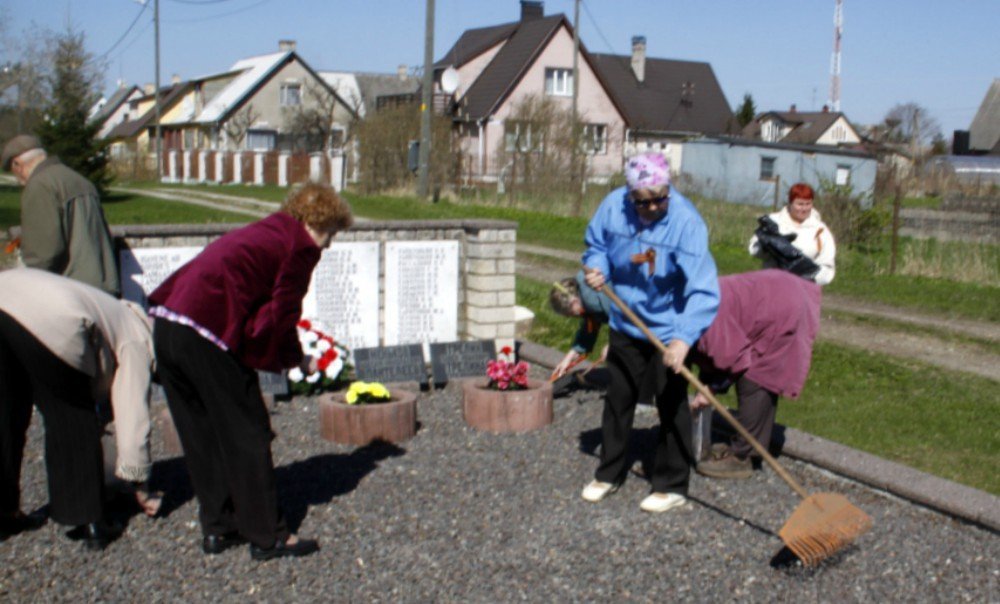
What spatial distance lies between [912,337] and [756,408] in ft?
17.4

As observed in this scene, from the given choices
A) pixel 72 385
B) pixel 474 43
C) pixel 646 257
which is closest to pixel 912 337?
pixel 646 257

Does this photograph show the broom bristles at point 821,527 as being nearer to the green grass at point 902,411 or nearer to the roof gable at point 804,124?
the green grass at point 902,411

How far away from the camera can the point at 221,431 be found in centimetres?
448

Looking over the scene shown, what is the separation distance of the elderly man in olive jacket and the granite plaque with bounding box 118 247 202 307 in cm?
86

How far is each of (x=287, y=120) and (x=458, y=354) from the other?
44410 mm

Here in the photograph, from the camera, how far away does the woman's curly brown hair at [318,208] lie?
4.49 m

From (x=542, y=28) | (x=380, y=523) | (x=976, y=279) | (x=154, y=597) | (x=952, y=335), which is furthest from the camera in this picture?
(x=542, y=28)

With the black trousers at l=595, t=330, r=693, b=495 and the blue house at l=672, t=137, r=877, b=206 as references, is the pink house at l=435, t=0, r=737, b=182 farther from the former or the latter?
the black trousers at l=595, t=330, r=693, b=495

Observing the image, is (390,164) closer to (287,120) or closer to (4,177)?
(4,177)

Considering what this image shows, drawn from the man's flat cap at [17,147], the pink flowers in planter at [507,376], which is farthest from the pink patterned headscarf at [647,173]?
the man's flat cap at [17,147]

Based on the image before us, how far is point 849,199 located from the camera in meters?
16.1

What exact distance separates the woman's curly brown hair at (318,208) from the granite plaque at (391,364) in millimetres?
3116

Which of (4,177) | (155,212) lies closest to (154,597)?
(155,212)

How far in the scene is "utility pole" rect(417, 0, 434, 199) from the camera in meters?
23.3
